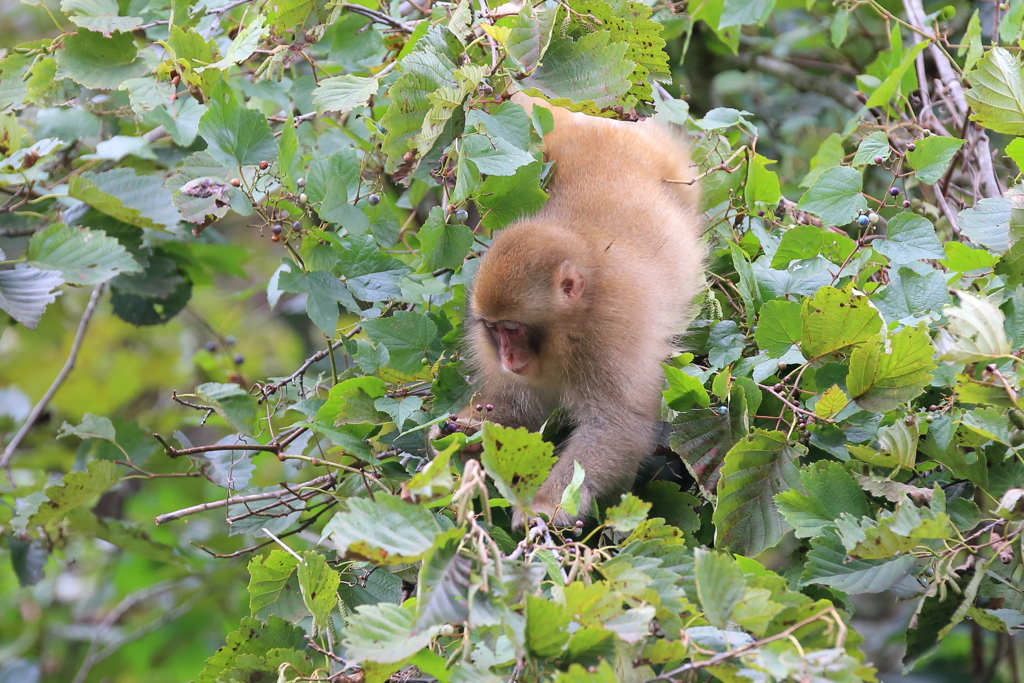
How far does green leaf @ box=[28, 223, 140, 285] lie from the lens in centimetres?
296

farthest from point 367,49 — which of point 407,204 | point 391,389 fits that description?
point 391,389

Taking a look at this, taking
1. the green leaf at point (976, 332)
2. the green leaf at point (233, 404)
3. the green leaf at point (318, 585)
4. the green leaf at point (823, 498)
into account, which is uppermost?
the green leaf at point (976, 332)

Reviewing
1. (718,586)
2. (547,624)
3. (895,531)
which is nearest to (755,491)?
(895,531)

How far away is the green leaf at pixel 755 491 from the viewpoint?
2107mm

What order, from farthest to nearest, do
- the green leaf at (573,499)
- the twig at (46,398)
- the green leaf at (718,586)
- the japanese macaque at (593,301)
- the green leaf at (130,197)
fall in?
the twig at (46,398), the green leaf at (130,197), the japanese macaque at (593,301), the green leaf at (573,499), the green leaf at (718,586)

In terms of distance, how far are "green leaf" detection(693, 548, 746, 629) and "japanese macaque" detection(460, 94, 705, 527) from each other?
1.08 m

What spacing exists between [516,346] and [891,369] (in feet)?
4.50

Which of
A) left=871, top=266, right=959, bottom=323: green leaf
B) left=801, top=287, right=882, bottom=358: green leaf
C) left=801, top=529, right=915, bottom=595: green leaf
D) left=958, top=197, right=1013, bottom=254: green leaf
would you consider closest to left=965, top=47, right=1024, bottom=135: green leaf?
left=958, top=197, right=1013, bottom=254: green leaf

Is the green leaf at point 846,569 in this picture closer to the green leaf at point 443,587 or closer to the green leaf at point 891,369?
the green leaf at point 891,369

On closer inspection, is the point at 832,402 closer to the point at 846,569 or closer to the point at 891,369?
the point at 891,369

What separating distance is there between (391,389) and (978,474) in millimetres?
1617

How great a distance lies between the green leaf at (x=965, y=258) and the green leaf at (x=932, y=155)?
240 mm

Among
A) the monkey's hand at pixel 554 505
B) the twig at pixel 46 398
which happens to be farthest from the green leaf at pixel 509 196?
the twig at pixel 46 398

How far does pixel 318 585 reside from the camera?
6.36ft
